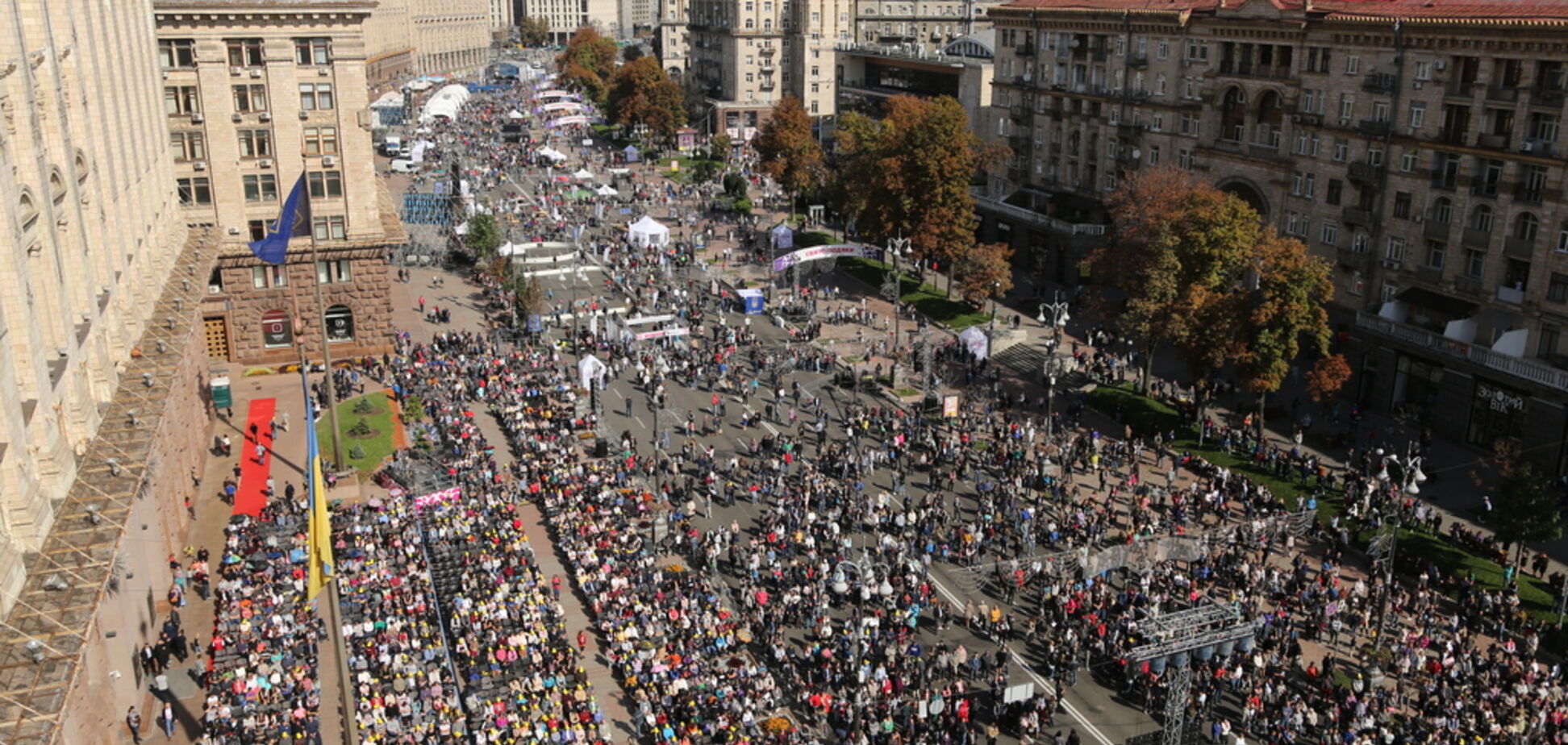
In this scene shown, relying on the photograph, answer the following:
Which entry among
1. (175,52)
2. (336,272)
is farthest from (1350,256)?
(175,52)

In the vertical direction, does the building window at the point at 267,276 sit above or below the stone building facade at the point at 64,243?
below

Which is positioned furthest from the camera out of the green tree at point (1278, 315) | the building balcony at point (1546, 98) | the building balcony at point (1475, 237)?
the building balcony at point (1475, 237)

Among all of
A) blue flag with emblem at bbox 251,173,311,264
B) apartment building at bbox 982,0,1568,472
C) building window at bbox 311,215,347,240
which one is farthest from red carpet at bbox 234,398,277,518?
apartment building at bbox 982,0,1568,472

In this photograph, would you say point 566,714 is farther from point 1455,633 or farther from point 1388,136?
point 1388,136

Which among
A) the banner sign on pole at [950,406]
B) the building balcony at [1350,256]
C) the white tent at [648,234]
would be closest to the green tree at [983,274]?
the banner sign on pole at [950,406]

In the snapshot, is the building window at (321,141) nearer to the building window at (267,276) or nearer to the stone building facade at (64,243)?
the building window at (267,276)

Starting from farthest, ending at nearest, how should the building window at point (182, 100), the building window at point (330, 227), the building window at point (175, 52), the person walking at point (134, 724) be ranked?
the building window at point (330, 227) → the building window at point (182, 100) → the building window at point (175, 52) → the person walking at point (134, 724)

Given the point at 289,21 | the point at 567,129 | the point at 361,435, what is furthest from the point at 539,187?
the point at 361,435
